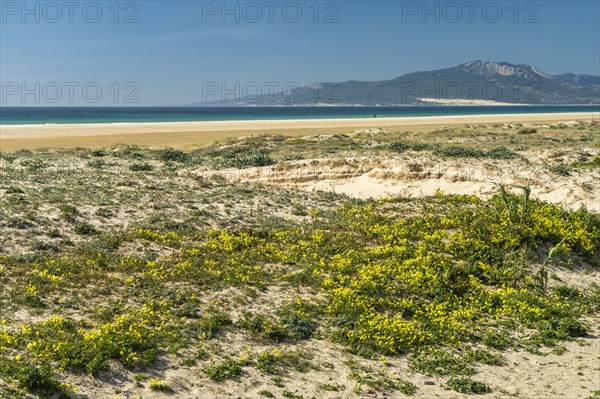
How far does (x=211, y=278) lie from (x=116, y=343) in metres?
3.72

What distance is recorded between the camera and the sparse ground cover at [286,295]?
859 centimetres

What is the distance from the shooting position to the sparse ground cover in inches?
338

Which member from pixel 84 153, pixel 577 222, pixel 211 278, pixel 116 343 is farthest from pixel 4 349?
pixel 84 153

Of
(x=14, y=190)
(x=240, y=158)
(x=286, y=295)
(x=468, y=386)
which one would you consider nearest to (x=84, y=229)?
(x=14, y=190)

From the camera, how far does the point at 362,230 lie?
1627 cm

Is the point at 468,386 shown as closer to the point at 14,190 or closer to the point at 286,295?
the point at 286,295

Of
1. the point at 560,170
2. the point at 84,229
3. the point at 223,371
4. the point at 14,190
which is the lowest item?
the point at 223,371

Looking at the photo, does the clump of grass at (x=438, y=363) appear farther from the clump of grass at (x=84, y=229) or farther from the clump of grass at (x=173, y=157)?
the clump of grass at (x=173, y=157)

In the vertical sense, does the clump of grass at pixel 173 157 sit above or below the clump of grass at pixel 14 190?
above

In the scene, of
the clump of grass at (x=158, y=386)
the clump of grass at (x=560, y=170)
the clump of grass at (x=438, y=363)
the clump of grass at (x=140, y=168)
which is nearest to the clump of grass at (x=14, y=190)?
the clump of grass at (x=140, y=168)

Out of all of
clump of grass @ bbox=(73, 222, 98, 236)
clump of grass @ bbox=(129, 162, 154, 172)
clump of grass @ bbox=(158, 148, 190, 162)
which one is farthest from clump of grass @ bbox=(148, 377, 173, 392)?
clump of grass @ bbox=(158, 148, 190, 162)

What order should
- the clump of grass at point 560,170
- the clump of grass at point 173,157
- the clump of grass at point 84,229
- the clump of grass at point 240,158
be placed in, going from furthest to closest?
the clump of grass at point 173,157
the clump of grass at point 240,158
the clump of grass at point 560,170
the clump of grass at point 84,229

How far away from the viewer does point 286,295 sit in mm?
11891

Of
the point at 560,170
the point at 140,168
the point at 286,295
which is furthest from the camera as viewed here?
the point at 140,168
